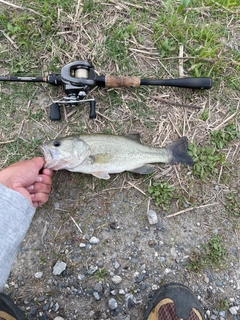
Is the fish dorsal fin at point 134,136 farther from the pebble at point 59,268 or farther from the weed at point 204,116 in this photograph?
Result: the pebble at point 59,268

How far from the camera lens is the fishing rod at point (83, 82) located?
3.56m

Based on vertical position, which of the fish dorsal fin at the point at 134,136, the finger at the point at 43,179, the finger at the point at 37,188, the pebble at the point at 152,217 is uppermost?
the fish dorsal fin at the point at 134,136

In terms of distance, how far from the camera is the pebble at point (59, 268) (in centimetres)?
370

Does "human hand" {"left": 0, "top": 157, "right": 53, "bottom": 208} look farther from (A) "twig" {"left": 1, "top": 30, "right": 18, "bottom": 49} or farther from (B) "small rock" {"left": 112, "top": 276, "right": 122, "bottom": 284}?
(A) "twig" {"left": 1, "top": 30, "right": 18, "bottom": 49}

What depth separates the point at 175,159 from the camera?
3904 mm

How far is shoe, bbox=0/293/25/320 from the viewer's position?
3.48 m

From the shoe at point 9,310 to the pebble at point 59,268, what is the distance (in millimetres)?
555

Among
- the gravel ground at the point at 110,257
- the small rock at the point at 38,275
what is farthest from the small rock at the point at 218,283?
the small rock at the point at 38,275

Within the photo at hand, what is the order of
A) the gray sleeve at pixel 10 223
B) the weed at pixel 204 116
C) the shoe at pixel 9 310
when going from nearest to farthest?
the gray sleeve at pixel 10 223 → the shoe at pixel 9 310 → the weed at pixel 204 116

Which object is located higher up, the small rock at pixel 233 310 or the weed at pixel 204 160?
the weed at pixel 204 160

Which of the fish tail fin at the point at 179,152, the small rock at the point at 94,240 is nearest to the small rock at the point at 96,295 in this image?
the small rock at the point at 94,240

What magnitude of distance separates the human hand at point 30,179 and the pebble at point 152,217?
1256 mm

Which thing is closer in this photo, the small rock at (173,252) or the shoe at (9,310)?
the shoe at (9,310)

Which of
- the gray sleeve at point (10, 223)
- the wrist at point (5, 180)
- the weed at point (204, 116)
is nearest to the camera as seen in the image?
the gray sleeve at point (10, 223)
